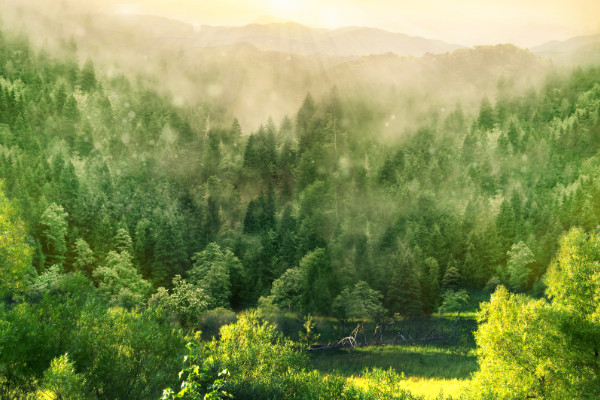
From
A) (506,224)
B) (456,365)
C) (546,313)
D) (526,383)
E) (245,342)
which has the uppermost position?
(546,313)

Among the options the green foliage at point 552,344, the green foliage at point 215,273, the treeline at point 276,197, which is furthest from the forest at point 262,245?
the treeline at point 276,197

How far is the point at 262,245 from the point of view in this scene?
130m

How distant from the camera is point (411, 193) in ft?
556

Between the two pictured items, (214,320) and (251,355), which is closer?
(251,355)

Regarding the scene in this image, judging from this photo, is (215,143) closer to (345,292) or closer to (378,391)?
(345,292)

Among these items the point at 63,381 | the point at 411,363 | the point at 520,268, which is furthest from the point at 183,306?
the point at 520,268

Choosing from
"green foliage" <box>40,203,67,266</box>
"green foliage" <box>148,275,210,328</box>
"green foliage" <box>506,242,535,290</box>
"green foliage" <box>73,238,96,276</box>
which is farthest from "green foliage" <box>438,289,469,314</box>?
"green foliage" <box>40,203,67,266</box>

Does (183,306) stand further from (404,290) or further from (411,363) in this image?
(404,290)

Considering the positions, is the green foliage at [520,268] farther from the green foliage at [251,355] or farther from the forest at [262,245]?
the green foliage at [251,355]

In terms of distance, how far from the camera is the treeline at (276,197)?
11312 centimetres

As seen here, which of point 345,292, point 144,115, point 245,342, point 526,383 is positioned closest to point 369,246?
point 345,292

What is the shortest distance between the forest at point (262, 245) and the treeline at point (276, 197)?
0.77m

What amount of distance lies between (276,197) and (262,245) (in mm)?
36684

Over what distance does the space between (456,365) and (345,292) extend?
34445 mm
